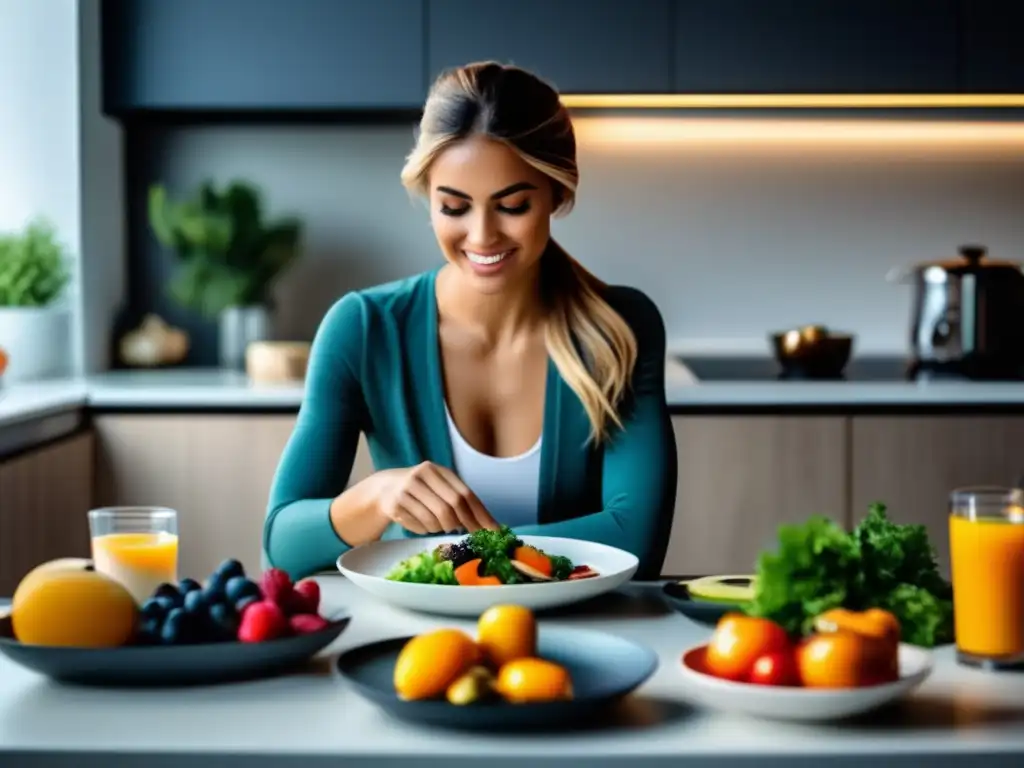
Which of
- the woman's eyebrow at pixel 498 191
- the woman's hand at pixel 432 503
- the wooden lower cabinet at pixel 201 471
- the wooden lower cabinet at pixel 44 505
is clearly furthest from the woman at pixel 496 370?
the wooden lower cabinet at pixel 201 471

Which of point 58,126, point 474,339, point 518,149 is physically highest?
Result: point 58,126

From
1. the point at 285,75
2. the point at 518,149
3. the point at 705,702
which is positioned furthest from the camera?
the point at 285,75

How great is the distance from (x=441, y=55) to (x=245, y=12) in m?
0.47

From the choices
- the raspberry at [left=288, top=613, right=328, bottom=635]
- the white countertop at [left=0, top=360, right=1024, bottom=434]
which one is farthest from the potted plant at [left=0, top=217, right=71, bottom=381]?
the raspberry at [left=288, top=613, right=328, bottom=635]

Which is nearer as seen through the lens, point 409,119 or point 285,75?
point 285,75

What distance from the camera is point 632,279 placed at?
373 centimetres

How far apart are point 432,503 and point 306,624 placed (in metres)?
0.38

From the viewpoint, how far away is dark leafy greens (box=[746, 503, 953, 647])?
110cm

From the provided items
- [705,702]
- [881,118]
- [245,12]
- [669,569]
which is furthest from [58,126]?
[705,702]

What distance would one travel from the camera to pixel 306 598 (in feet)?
4.07

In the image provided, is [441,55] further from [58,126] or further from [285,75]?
[58,126]

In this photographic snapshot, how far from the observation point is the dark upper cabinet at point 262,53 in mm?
3314

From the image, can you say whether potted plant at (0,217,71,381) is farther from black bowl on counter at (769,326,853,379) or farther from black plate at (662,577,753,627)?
black plate at (662,577,753,627)

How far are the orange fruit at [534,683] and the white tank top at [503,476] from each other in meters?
0.97
